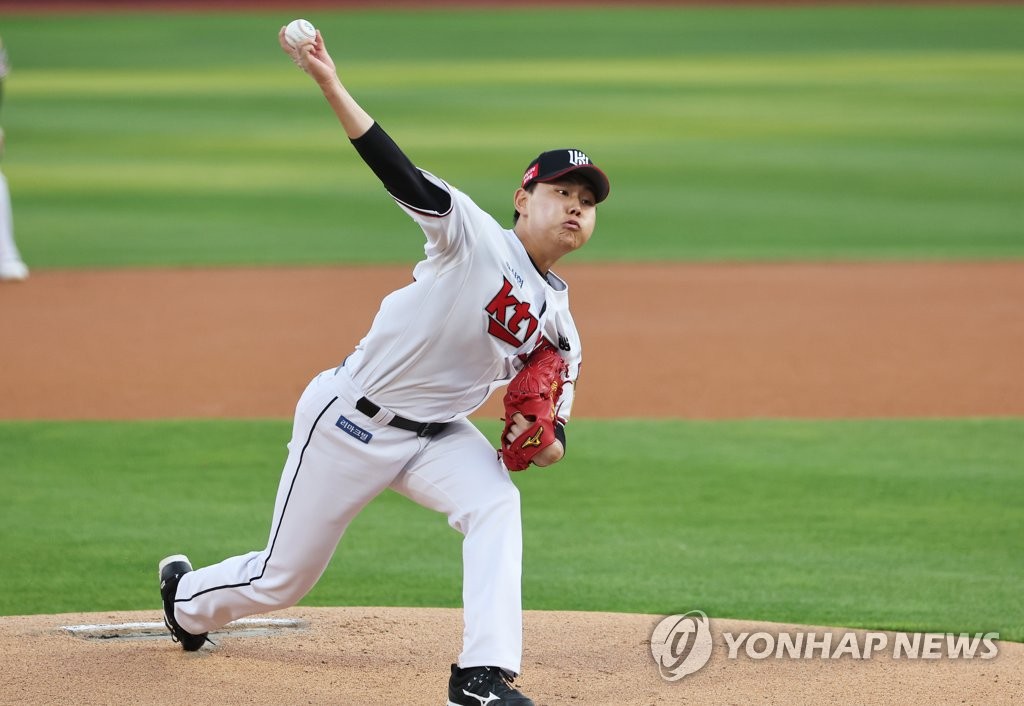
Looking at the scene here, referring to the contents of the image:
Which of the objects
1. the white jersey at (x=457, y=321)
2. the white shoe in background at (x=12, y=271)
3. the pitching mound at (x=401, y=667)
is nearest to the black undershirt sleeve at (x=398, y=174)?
the white jersey at (x=457, y=321)

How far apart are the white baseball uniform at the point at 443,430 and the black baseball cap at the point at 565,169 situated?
19 cm

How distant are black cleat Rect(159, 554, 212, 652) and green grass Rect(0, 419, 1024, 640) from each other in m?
0.76

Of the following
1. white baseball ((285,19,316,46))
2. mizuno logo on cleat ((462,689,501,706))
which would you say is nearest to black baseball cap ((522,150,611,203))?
white baseball ((285,19,316,46))

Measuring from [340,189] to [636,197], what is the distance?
3347 mm

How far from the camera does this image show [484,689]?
4.05 meters

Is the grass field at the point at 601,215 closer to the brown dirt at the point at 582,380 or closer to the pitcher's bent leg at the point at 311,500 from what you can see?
the brown dirt at the point at 582,380

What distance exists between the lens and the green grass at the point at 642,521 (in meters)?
5.68

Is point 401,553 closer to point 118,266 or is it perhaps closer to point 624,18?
point 118,266

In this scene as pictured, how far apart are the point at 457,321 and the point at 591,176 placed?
0.56 metres

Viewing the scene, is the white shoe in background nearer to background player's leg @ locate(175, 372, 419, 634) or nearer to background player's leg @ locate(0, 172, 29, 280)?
background player's leg @ locate(0, 172, 29, 280)

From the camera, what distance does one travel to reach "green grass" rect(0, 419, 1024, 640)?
5.68 m

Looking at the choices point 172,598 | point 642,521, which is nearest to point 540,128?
point 642,521

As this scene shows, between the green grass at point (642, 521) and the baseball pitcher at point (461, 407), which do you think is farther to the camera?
the green grass at point (642, 521)

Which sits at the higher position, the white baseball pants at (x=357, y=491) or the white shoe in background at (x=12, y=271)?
the white shoe in background at (x=12, y=271)
